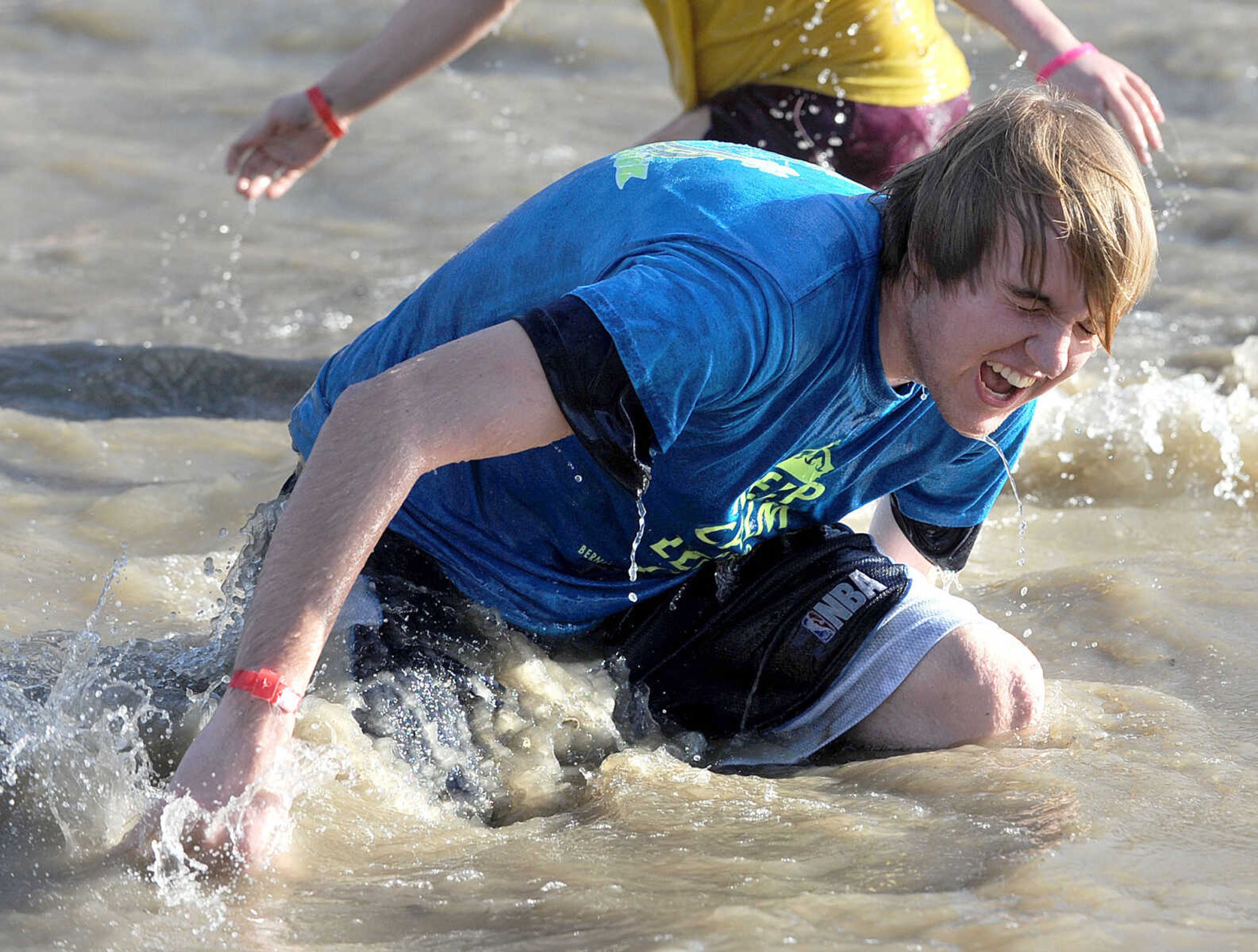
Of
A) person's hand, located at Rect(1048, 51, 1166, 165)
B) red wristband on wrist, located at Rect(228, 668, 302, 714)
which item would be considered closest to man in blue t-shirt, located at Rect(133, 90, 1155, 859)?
red wristband on wrist, located at Rect(228, 668, 302, 714)

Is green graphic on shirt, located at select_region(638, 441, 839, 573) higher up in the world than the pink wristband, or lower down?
lower down

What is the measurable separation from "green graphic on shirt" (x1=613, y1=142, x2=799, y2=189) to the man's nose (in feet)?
1.42

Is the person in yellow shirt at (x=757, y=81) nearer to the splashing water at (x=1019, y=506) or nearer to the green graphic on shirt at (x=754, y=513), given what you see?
the splashing water at (x=1019, y=506)

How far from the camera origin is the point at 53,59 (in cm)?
753

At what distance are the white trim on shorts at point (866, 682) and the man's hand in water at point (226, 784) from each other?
0.90m

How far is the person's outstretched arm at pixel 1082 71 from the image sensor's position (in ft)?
10.0

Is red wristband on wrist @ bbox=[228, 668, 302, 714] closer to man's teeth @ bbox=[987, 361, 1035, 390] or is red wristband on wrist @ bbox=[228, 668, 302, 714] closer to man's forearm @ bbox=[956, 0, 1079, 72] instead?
man's teeth @ bbox=[987, 361, 1035, 390]

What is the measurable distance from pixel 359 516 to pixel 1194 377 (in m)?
3.23

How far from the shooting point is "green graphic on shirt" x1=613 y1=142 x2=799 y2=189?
2.29 m

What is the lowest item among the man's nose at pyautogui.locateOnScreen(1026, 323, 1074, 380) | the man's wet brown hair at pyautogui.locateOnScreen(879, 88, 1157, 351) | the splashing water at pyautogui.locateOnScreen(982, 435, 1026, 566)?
the splashing water at pyautogui.locateOnScreen(982, 435, 1026, 566)

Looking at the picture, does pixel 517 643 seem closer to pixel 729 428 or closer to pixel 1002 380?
pixel 729 428

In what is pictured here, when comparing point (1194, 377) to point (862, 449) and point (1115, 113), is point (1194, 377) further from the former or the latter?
point (862, 449)

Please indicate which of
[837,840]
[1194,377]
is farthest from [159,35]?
[837,840]

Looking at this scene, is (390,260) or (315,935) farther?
(390,260)
